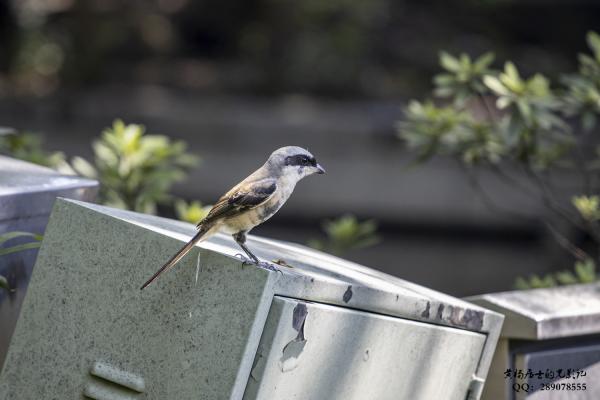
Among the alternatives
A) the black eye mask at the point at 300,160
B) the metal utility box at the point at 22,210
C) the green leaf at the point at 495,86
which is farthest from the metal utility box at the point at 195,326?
the green leaf at the point at 495,86

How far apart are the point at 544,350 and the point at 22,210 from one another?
81.2 inches

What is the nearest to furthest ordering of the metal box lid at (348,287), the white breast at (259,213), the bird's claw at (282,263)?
the metal box lid at (348,287) < the bird's claw at (282,263) < the white breast at (259,213)

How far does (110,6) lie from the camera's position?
1198 centimetres

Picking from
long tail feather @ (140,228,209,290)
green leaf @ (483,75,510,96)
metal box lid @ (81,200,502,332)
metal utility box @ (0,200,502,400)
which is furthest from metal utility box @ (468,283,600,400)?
long tail feather @ (140,228,209,290)

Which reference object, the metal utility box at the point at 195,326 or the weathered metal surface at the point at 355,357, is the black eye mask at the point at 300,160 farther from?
the weathered metal surface at the point at 355,357

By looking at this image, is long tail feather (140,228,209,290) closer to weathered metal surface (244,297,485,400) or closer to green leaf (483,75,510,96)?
weathered metal surface (244,297,485,400)

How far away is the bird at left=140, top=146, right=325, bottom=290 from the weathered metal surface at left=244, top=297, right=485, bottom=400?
34cm

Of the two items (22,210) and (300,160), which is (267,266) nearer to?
(300,160)

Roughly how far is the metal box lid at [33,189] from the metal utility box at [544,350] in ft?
5.40

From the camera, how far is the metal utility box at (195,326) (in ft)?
8.52

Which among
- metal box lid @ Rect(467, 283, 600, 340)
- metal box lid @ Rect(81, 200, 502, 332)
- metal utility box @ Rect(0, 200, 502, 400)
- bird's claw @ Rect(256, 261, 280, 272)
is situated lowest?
metal utility box @ Rect(0, 200, 502, 400)

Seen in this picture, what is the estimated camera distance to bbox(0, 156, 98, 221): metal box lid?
3.26 meters

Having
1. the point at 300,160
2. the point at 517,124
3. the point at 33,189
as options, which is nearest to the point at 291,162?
the point at 300,160

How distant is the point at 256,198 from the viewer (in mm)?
3281
